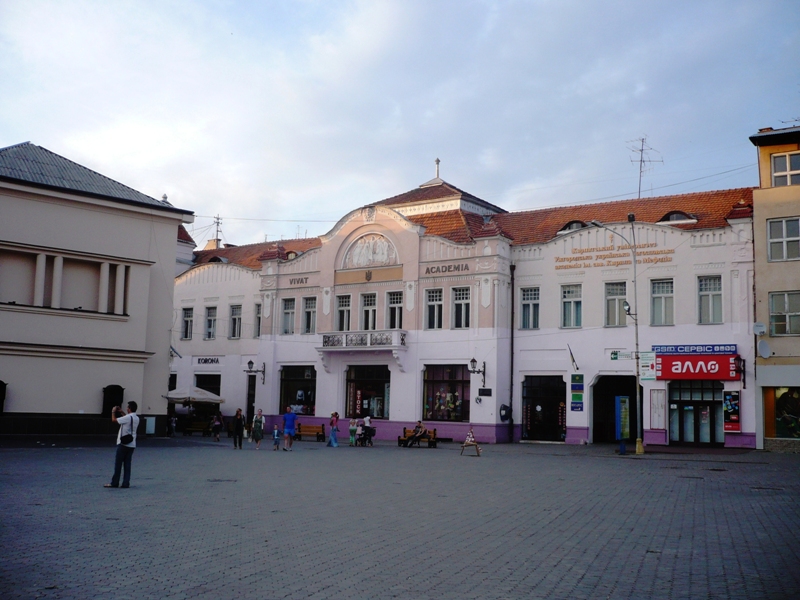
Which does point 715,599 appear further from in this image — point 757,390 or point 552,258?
point 552,258

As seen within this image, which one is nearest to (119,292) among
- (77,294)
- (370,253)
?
(77,294)

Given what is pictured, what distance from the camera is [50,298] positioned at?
106 feet

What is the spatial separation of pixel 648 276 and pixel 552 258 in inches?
187

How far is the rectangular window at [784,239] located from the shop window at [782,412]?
5.39 m

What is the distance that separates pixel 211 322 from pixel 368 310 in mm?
13053

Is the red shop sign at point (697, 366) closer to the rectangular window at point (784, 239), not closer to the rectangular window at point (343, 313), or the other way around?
the rectangular window at point (784, 239)

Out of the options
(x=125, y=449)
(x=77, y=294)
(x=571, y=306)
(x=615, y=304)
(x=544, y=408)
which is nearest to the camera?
(x=125, y=449)

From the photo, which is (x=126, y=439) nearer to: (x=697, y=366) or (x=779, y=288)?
(x=697, y=366)

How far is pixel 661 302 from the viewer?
3666cm

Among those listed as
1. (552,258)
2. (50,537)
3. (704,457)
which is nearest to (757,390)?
(704,457)

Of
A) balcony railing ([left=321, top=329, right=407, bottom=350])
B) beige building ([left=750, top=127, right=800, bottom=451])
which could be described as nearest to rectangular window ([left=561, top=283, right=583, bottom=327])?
beige building ([left=750, top=127, right=800, bottom=451])

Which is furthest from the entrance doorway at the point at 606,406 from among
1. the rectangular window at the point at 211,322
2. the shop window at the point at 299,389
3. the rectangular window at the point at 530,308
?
the rectangular window at the point at 211,322

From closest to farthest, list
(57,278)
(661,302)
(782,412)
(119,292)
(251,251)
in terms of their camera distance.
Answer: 1. (57,278)
2. (782,412)
3. (119,292)
4. (661,302)
5. (251,251)

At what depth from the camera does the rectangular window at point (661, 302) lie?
36.4 meters
